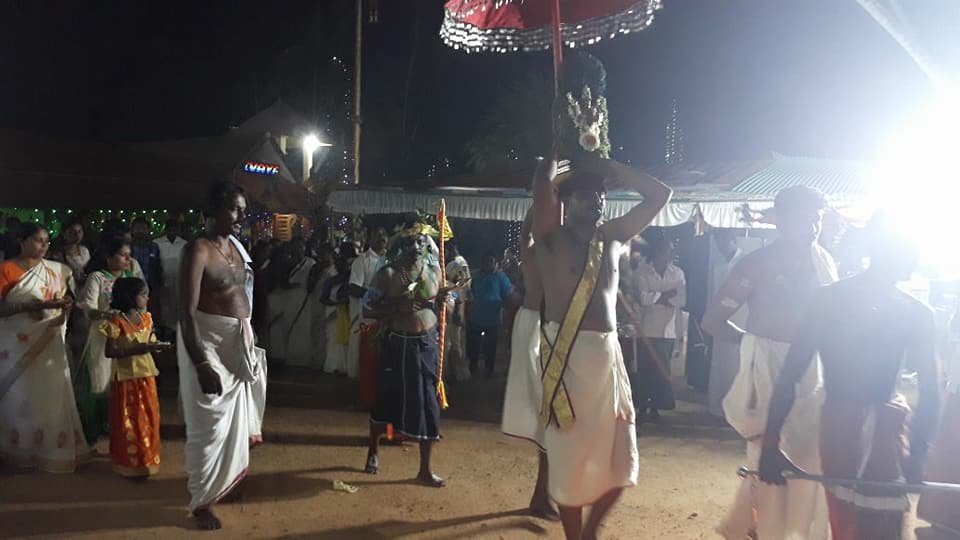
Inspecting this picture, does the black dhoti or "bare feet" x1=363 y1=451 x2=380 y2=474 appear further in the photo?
"bare feet" x1=363 y1=451 x2=380 y2=474

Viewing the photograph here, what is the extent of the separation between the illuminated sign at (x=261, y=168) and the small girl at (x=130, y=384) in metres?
11.6

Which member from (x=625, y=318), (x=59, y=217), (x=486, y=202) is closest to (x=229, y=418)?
(x=625, y=318)

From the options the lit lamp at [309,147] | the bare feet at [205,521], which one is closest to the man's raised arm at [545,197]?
the bare feet at [205,521]

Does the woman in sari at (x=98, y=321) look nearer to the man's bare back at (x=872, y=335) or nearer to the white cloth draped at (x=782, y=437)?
the white cloth draped at (x=782, y=437)

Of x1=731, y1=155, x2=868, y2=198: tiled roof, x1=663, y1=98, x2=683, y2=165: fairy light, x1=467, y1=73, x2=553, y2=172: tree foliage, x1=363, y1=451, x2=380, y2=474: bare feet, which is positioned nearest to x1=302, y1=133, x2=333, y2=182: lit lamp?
x1=467, y1=73, x2=553, y2=172: tree foliage

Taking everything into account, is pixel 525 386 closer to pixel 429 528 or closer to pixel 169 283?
pixel 429 528

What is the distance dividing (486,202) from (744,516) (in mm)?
6778

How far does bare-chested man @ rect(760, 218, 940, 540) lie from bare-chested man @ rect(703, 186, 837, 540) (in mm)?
777

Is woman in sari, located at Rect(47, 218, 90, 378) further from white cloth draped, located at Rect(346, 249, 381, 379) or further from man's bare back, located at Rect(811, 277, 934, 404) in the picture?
man's bare back, located at Rect(811, 277, 934, 404)

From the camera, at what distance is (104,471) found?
5.93 metres

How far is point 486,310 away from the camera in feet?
33.6

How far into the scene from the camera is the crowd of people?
308cm

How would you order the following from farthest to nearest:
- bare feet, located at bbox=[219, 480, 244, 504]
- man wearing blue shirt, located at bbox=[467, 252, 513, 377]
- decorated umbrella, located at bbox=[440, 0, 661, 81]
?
man wearing blue shirt, located at bbox=[467, 252, 513, 377] < bare feet, located at bbox=[219, 480, 244, 504] < decorated umbrella, located at bbox=[440, 0, 661, 81]

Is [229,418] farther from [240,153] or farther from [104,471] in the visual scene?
[240,153]
